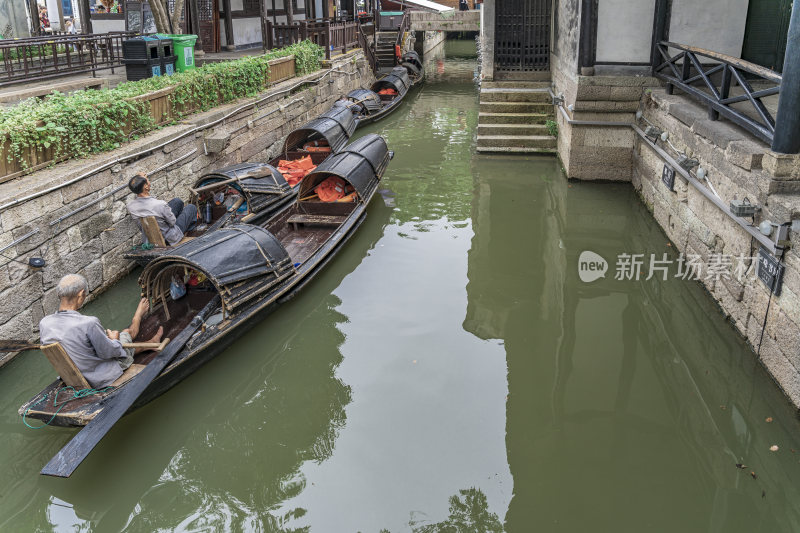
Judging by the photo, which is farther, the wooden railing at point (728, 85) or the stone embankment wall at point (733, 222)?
the wooden railing at point (728, 85)

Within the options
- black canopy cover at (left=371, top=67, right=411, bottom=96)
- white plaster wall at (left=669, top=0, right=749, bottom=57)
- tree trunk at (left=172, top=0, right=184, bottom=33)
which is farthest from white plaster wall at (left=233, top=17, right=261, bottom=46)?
white plaster wall at (left=669, top=0, right=749, bottom=57)

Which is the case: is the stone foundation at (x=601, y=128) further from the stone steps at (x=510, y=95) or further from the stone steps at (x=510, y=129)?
the stone steps at (x=510, y=95)

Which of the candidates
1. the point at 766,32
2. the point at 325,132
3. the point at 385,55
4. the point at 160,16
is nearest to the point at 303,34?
the point at 160,16

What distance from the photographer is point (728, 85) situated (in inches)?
294

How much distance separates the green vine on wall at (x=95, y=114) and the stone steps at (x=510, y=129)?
5.80m

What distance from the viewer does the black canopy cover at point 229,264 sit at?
6582mm

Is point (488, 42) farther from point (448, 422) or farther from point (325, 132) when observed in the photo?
point (448, 422)

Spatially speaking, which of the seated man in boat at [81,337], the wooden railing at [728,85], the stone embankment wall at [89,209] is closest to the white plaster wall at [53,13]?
the stone embankment wall at [89,209]

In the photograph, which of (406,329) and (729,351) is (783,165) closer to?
(729,351)

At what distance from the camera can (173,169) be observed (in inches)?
389

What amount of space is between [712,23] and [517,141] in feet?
17.0

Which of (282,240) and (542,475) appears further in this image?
(282,240)

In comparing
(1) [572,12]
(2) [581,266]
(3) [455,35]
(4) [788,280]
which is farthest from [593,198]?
(3) [455,35]

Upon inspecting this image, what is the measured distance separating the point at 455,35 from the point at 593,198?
42.6 meters
